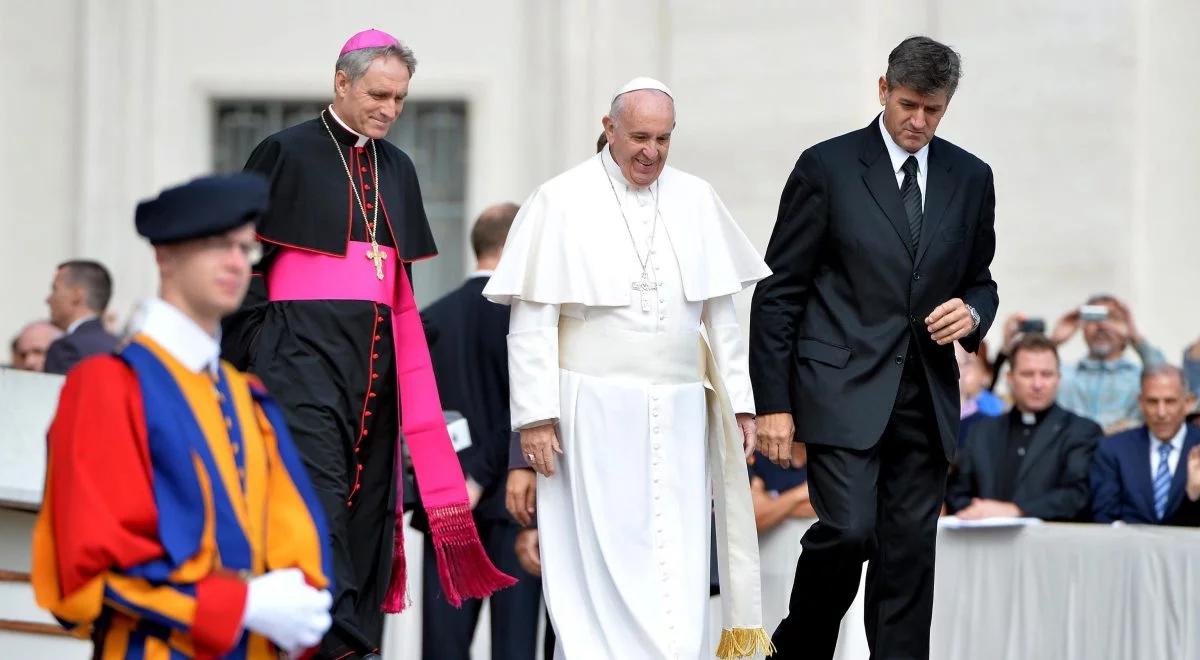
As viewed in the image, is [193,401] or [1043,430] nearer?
[193,401]

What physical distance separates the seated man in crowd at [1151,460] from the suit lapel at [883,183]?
104 inches

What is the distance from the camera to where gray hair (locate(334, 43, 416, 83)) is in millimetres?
5680

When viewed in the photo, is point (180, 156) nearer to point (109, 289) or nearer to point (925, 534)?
point (109, 289)

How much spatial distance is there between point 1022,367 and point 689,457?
10.7ft

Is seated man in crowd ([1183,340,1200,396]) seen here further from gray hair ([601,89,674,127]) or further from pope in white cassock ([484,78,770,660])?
gray hair ([601,89,674,127])

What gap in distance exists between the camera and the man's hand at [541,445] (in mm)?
5781

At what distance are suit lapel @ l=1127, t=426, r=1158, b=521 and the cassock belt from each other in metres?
2.97

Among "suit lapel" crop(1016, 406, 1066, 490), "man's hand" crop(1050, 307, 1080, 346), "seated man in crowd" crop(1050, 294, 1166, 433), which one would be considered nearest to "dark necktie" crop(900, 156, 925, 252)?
"suit lapel" crop(1016, 406, 1066, 490)

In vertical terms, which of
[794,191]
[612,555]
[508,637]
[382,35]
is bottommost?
[508,637]

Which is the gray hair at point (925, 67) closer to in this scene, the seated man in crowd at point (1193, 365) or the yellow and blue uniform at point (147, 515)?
the yellow and blue uniform at point (147, 515)

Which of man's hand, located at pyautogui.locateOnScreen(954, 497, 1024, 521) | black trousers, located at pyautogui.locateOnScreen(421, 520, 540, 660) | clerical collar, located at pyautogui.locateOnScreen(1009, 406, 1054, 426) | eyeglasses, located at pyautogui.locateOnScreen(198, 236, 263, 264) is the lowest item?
black trousers, located at pyautogui.locateOnScreen(421, 520, 540, 660)

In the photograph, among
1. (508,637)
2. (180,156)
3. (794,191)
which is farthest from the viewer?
(180,156)

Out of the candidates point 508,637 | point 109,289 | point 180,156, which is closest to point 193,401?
point 508,637

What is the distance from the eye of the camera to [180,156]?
12.9 meters
